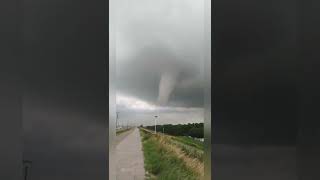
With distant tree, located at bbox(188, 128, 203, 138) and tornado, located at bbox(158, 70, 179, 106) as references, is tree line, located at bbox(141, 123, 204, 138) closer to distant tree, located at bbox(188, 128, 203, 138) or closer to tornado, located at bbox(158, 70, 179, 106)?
distant tree, located at bbox(188, 128, 203, 138)

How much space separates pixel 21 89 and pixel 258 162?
1.60 m

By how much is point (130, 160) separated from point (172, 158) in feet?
1.67

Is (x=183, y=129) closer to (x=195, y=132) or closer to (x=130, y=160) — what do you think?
(x=195, y=132)

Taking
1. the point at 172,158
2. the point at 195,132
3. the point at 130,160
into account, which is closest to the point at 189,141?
the point at 195,132

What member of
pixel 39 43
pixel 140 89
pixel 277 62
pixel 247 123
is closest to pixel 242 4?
pixel 277 62

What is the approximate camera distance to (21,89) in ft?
8.05

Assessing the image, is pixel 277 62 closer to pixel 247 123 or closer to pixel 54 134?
pixel 247 123

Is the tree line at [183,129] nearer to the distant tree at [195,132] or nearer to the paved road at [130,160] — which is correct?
the distant tree at [195,132]

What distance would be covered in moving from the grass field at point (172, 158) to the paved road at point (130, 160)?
0.26 ft

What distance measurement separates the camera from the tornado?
4078 mm

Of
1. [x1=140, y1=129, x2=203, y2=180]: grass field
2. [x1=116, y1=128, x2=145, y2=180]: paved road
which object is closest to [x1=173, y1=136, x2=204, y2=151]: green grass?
[x1=140, y1=129, x2=203, y2=180]: grass field

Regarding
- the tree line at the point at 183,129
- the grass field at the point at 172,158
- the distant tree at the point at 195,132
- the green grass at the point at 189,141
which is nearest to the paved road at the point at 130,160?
the grass field at the point at 172,158

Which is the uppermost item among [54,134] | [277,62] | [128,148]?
[277,62]

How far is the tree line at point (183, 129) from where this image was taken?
165 inches
